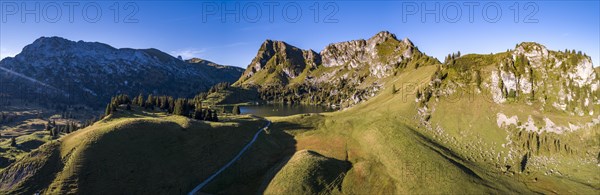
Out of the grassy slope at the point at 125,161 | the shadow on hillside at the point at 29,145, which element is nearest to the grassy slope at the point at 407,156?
the grassy slope at the point at 125,161

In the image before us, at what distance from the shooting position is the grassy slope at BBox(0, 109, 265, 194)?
186ft

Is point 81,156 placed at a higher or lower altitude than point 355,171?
higher

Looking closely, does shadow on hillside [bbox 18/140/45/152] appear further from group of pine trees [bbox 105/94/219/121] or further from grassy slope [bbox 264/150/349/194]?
grassy slope [bbox 264/150/349/194]

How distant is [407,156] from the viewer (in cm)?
7788

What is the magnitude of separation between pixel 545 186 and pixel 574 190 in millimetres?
5107

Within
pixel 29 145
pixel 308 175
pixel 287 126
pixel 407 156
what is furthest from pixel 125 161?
pixel 29 145

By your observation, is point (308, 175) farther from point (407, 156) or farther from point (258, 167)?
point (407, 156)

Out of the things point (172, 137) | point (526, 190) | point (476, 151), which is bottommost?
point (526, 190)

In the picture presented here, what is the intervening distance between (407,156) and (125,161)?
6870cm

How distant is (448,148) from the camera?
86.8m

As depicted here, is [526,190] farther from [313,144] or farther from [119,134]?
[119,134]

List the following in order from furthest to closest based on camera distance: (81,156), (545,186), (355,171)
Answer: (355,171), (545,186), (81,156)

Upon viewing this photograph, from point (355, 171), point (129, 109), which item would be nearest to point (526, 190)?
point (355, 171)

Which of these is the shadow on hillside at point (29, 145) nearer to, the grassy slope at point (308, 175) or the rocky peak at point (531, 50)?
the grassy slope at point (308, 175)
